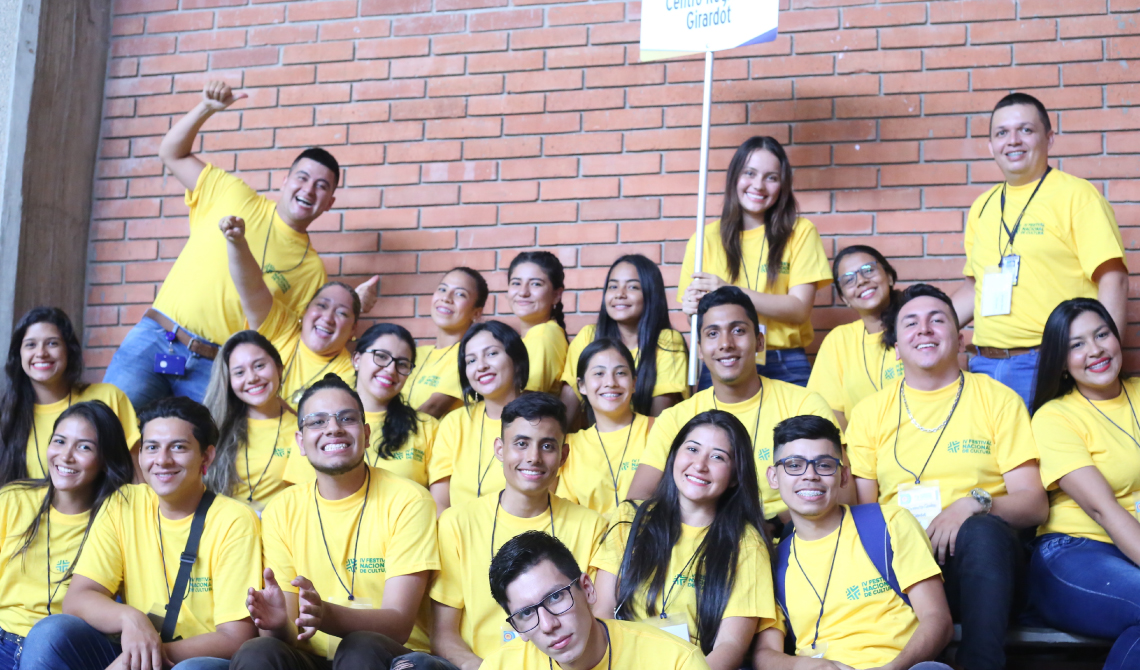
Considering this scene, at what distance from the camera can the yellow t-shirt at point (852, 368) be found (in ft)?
12.5

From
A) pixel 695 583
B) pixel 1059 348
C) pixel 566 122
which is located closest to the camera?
pixel 695 583

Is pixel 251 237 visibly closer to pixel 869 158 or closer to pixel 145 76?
pixel 145 76

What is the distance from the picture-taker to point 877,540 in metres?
2.78

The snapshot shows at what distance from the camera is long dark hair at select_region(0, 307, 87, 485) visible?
376cm

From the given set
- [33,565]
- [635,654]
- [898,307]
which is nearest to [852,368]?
[898,307]

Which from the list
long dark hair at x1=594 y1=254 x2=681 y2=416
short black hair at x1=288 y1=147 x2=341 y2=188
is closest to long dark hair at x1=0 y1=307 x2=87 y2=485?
short black hair at x1=288 y1=147 x2=341 y2=188

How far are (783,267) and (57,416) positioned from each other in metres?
2.77

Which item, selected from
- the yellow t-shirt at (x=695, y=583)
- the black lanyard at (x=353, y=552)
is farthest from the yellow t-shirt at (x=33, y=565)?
the yellow t-shirt at (x=695, y=583)

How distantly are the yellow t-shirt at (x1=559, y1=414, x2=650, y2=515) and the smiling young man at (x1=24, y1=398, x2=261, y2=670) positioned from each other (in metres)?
1.08

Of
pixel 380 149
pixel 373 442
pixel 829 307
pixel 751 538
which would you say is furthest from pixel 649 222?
pixel 751 538

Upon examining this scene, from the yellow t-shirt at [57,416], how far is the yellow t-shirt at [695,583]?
6.52ft

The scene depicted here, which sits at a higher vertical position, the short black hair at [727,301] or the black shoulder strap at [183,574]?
the short black hair at [727,301]

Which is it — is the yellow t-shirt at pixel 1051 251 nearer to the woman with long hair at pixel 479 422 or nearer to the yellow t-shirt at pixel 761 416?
the yellow t-shirt at pixel 761 416

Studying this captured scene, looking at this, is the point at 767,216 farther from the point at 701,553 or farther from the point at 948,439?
the point at 701,553
